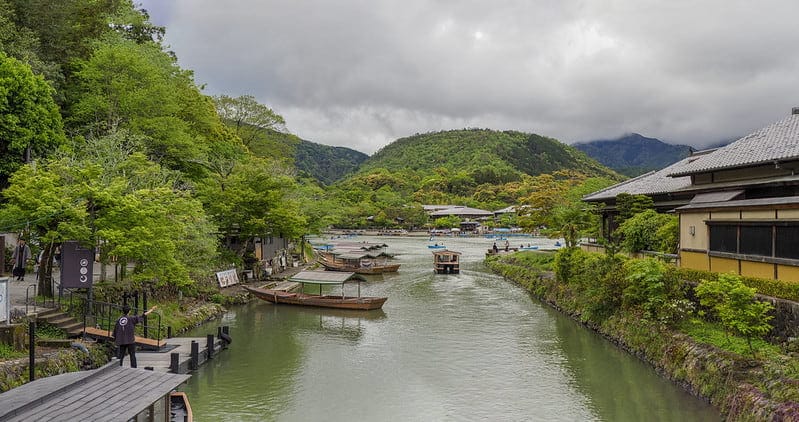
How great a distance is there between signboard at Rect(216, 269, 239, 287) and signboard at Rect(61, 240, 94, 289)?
12.7m

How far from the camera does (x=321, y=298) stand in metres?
28.1

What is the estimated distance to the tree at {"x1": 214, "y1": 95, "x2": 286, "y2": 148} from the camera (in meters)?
54.0

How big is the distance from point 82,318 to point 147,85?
1915cm

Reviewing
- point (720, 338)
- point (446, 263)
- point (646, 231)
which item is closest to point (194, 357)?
point (720, 338)

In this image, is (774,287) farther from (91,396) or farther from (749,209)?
(91,396)

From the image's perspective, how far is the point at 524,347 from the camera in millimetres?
20406

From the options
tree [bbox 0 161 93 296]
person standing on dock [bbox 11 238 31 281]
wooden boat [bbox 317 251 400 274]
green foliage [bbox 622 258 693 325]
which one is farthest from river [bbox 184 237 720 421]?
wooden boat [bbox 317 251 400 274]

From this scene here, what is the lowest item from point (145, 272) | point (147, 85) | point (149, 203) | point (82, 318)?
point (82, 318)

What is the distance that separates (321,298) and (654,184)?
63.8ft

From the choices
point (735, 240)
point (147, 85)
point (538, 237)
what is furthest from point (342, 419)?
point (538, 237)

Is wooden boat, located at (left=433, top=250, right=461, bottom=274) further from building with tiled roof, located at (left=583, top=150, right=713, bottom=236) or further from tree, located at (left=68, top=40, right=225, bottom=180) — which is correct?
tree, located at (left=68, top=40, right=225, bottom=180)

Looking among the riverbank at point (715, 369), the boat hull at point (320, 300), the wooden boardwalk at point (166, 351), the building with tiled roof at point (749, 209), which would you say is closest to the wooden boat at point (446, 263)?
the boat hull at point (320, 300)

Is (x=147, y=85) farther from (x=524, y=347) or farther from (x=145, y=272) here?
(x=524, y=347)

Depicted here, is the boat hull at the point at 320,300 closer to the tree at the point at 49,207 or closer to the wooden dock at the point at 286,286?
the wooden dock at the point at 286,286
